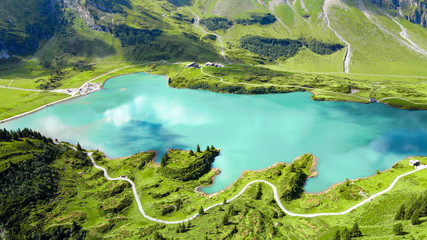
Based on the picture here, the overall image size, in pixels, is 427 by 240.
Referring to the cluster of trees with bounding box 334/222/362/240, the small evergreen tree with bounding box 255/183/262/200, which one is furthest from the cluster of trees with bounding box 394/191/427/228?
the small evergreen tree with bounding box 255/183/262/200

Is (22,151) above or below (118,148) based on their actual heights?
above

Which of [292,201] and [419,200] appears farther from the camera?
[292,201]

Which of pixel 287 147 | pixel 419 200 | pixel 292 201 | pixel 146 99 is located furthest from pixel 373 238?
pixel 146 99

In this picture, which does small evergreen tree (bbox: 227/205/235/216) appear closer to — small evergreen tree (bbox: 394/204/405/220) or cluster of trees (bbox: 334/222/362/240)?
cluster of trees (bbox: 334/222/362/240)

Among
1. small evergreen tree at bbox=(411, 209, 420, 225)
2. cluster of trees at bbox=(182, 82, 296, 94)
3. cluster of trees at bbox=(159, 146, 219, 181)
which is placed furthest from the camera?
cluster of trees at bbox=(182, 82, 296, 94)

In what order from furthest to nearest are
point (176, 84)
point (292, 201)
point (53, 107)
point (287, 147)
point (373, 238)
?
point (176, 84), point (53, 107), point (287, 147), point (292, 201), point (373, 238)

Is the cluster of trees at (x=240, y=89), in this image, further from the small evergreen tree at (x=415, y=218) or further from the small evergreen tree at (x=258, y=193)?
the small evergreen tree at (x=415, y=218)

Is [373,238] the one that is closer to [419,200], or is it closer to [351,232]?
[351,232]

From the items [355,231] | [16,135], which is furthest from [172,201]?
[16,135]
